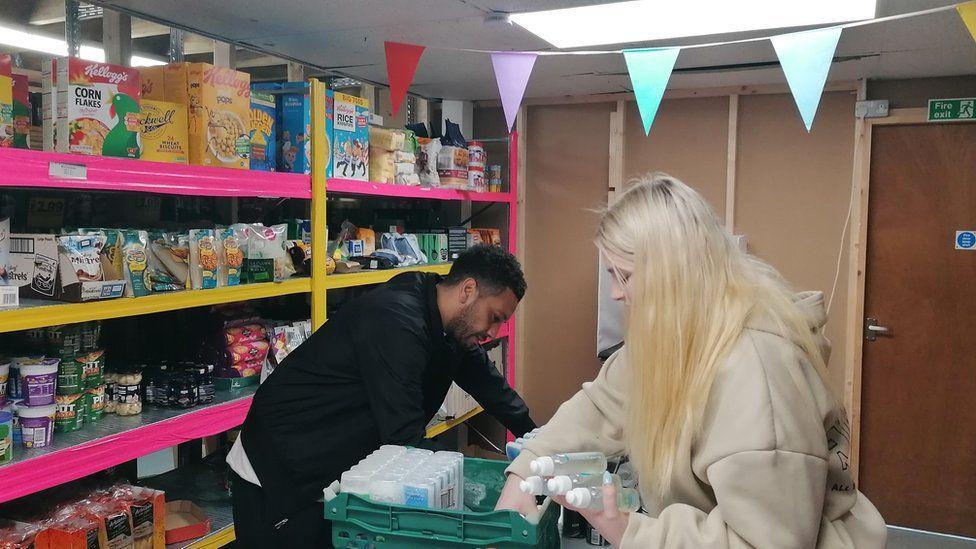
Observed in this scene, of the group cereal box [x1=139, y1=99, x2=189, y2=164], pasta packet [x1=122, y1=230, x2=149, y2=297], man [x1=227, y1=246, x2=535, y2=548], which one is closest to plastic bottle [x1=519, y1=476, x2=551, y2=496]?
man [x1=227, y1=246, x2=535, y2=548]

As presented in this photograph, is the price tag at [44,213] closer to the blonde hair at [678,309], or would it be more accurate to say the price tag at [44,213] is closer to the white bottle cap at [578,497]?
the blonde hair at [678,309]

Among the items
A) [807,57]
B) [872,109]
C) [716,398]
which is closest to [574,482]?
[716,398]

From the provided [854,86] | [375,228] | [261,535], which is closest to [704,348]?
[261,535]

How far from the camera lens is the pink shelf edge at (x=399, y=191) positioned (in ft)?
10.3

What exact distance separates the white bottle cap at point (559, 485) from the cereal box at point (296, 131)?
2.05m

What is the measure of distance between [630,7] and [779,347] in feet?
5.53

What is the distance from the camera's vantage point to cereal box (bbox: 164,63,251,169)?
8.04 ft

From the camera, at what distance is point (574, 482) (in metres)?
1.27

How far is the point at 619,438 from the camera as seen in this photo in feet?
5.76

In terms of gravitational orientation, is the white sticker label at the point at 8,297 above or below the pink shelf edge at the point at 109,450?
above

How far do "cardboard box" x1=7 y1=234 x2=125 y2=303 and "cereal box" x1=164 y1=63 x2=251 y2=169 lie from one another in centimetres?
52

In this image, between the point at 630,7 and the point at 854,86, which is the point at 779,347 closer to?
the point at 630,7

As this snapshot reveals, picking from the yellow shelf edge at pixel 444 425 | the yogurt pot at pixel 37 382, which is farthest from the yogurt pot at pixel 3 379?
the yellow shelf edge at pixel 444 425

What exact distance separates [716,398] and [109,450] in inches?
68.8
